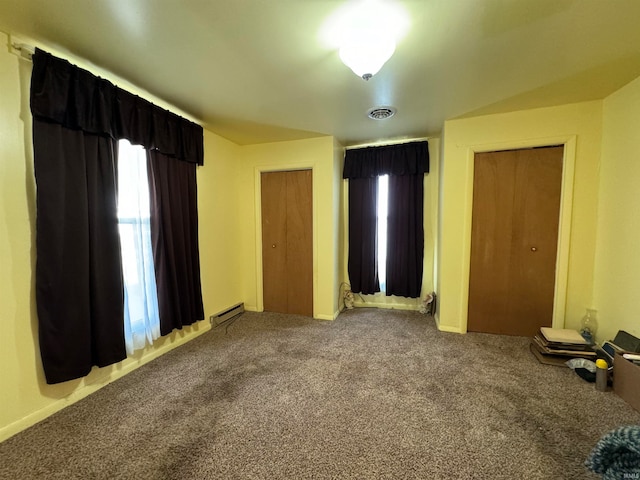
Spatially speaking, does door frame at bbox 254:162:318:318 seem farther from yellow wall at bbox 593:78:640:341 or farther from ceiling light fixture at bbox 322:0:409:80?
yellow wall at bbox 593:78:640:341

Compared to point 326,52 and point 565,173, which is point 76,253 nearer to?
point 326,52

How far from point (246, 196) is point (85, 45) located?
2.07 metres

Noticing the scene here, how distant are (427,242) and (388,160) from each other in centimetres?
120

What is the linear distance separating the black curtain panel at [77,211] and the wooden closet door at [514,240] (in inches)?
128

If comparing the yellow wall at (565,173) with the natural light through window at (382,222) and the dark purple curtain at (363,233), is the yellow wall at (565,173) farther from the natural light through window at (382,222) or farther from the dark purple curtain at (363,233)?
the dark purple curtain at (363,233)

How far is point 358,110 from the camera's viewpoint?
2363 millimetres

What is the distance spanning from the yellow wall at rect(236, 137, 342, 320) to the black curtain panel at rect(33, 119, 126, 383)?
165cm

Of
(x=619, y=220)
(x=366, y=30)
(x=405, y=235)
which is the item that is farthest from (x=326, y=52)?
(x=619, y=220)

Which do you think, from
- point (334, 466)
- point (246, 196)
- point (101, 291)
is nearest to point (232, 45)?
point (101, 291)

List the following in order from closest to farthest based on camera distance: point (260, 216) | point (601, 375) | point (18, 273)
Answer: point (18, 273) < point (601, 375) < point (260, 216)

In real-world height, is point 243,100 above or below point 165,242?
above

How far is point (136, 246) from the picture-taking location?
2.07 metres

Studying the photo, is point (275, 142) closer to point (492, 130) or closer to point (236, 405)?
point (492, 130)

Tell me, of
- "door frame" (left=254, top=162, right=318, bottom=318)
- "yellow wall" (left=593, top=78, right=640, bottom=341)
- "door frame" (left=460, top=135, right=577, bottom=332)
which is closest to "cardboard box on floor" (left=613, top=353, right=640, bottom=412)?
"yellow wall" (left=593, top=78, right=640, bottom=341)
